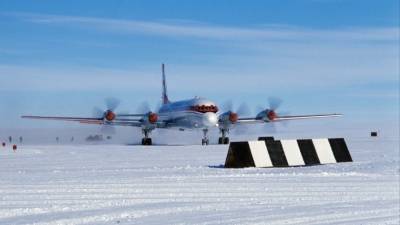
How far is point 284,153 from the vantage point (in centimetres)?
1936

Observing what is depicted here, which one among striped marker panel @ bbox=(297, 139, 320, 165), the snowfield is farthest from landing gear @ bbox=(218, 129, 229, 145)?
Answer: the snowfield

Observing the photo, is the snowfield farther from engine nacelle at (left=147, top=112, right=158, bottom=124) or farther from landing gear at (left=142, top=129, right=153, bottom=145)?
engine nacelle at (left=147, top=112, right=158, bottom=124)

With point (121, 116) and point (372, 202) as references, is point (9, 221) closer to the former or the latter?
point (372, 202)

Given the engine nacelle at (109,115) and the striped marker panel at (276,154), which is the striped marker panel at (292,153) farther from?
the engine nacelle at (109,115)

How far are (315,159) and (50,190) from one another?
9786 mm

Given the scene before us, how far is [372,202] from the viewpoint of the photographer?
1091cm

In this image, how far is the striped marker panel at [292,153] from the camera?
19314 millimetres

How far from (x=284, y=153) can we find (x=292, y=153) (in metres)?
0.30

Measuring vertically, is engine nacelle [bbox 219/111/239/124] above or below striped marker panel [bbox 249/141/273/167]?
above

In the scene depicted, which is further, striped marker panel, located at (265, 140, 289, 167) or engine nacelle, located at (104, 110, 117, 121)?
engine nacelle, located at (104, 110, 117, 121)

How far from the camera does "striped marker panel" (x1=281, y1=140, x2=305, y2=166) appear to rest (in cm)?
1931

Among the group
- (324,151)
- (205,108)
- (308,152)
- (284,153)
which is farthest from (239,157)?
(205,108)

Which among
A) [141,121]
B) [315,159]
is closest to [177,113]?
[141,121]

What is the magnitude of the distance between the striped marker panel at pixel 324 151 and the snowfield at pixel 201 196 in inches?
111
